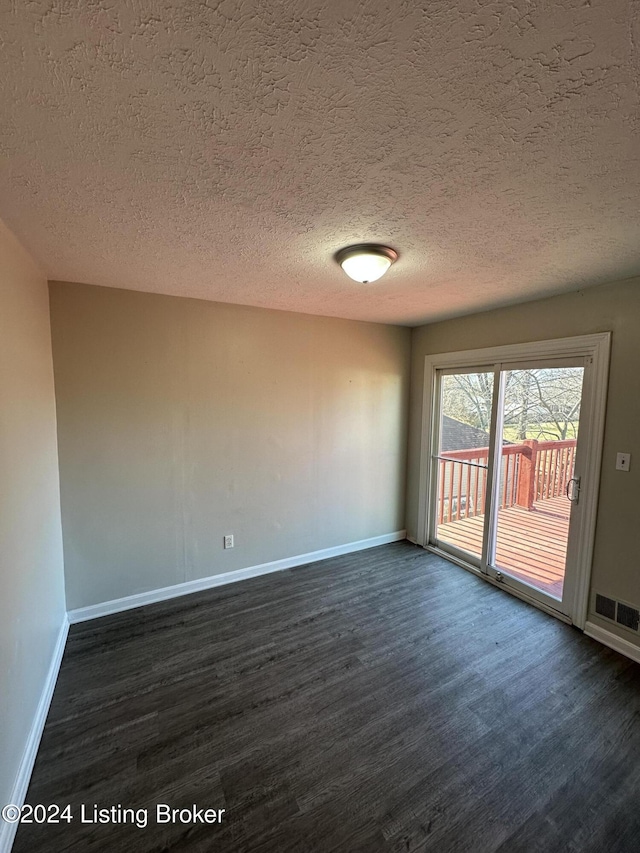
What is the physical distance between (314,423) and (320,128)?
2.59 meters

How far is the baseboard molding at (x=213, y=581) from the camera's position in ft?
8.73

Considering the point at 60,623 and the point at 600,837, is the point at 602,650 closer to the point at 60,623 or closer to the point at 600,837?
the point at 600,837

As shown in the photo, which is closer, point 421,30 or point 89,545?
point 421,30

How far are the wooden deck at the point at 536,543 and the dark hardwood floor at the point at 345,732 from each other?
293 mm

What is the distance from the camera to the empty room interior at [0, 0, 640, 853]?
0.90 metres

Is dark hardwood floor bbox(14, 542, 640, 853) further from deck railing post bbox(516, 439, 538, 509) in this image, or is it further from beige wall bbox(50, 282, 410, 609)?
deck railing post bbox(516, 439, 538, 509)

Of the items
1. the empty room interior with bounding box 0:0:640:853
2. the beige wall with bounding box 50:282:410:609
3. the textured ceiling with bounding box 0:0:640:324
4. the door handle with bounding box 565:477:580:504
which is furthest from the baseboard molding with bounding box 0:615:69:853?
the door handle with bounding box 565:477:580:504

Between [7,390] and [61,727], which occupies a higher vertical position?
[7,390]

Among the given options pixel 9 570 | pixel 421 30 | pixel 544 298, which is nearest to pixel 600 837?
pixel 9 570

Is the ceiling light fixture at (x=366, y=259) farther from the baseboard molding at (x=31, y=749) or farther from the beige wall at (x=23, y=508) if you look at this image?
the baseboard molding at (x=31, y=749)

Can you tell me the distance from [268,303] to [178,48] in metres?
2.20

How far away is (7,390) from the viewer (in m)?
1.52

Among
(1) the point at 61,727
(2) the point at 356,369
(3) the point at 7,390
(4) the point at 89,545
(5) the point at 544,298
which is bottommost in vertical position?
(1) the point at 61,727

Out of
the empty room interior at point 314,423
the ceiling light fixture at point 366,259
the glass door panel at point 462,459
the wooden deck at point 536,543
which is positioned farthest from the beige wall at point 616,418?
the ceiling light fixture at point 366,259
